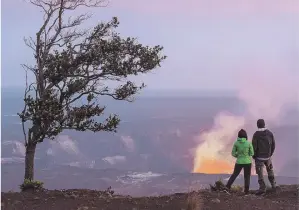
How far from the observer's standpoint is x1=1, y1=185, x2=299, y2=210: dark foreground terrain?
11.8 meters

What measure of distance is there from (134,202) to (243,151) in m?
3.64

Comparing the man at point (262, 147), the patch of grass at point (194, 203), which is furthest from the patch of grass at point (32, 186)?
the man at point (262, 147)

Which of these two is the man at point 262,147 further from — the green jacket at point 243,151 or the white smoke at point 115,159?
the white smoke at point 115,159

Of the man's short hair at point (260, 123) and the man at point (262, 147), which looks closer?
the man's short hair at point (260, 123)

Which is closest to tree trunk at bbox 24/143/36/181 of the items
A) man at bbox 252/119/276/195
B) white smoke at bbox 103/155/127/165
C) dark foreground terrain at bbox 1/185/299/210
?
dark foreground terrain at bbox 1/185/299/210

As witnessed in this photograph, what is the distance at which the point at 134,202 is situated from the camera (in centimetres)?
1247

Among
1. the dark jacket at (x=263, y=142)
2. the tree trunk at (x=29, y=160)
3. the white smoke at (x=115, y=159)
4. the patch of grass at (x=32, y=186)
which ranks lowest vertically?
the patch of grass at (x=32, y=186)

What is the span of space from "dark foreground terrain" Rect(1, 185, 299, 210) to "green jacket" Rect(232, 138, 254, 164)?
3.84 feet

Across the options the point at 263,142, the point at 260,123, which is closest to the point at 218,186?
the point at 263,142

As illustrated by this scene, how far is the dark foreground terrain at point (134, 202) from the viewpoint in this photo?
11797mm

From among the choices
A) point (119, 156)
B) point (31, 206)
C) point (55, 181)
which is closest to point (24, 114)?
point (31, 206)

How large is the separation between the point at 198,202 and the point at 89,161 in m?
48.6

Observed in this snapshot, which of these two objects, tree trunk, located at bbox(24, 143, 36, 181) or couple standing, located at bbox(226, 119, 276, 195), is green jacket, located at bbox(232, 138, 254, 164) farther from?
tree trunk, located at bbox(24, 143, 36, 181)

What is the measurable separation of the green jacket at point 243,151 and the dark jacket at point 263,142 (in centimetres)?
34
